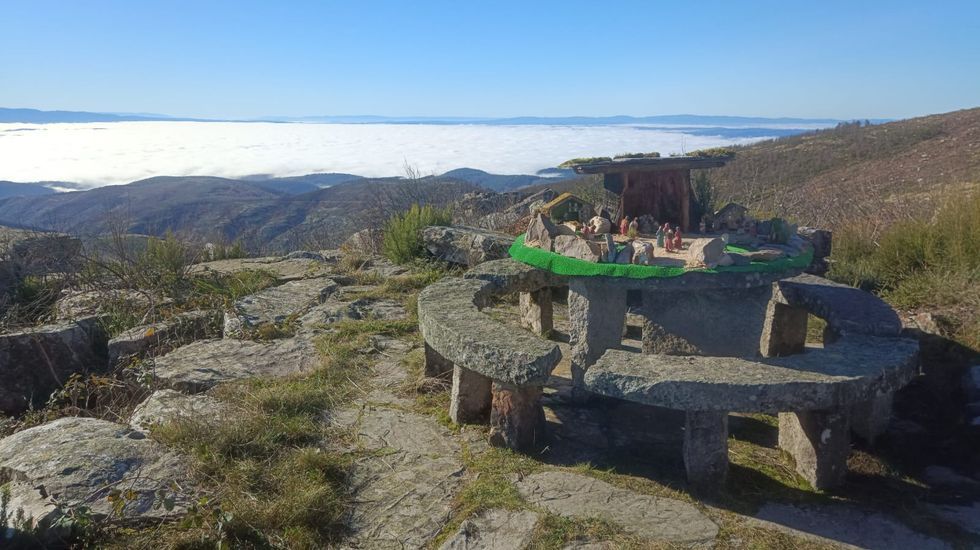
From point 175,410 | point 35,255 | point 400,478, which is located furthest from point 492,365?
point 35,255

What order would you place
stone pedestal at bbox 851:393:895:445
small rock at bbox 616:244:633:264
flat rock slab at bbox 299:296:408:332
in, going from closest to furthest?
stone pedestal at bbox 851:393:895:445 < small rock at bbox 616:244:633:264 < flat rock slab at bbox 299:296:408:332

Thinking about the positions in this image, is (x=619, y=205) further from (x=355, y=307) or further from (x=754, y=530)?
(x=355, y=307)

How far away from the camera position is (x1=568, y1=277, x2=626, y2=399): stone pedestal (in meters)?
4.40

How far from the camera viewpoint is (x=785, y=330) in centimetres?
521

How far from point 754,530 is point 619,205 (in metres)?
2.65

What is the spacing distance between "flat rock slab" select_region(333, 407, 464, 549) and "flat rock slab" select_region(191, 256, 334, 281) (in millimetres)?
4253

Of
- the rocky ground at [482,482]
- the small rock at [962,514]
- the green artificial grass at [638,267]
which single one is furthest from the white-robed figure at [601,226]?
the small rock at [962,514]

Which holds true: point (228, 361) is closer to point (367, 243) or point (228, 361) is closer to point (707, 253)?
point (707, 253)

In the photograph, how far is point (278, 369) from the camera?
5.04 m

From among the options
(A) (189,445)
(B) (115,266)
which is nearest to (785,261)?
(A) (189,445)

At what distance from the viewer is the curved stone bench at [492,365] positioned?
11.1 feet

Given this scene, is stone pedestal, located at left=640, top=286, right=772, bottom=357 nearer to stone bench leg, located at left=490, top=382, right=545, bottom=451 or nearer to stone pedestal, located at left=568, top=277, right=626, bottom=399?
stone pedestal, located at left=568, top=277, right=626, bottom=399

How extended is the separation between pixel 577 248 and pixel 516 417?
4.14 feet

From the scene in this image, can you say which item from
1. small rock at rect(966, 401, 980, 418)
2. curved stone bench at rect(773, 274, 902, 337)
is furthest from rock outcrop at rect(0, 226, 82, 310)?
small rock at rect(966, 401, 980, 418)
